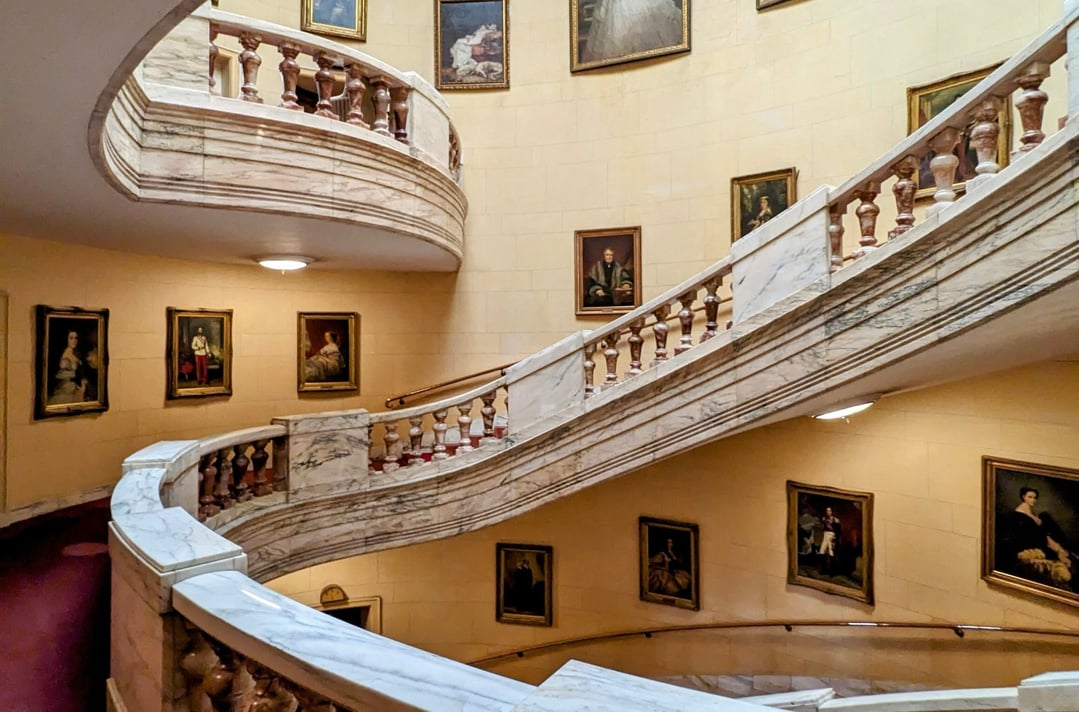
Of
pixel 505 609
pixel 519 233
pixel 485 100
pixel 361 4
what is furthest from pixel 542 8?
pixel 505 609

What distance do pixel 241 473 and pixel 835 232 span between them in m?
5.37

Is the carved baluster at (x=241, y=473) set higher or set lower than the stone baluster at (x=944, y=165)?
lower

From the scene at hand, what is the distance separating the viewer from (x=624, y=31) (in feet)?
26.3

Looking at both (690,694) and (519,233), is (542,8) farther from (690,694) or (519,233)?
A: (690,694)

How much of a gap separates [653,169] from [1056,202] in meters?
5.05

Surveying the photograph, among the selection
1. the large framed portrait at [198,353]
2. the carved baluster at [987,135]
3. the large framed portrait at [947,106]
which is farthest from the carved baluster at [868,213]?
the large framed portrait at [198,353]

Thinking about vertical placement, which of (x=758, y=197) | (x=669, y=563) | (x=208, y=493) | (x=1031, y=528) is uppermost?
(x=758, y=197)

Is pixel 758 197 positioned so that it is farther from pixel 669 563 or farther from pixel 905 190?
pixel 669 563

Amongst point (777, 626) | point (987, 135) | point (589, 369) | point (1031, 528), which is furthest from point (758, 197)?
Result: point (777, 626)

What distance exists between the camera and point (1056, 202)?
3373mm

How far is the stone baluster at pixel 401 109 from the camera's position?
5.80 meters

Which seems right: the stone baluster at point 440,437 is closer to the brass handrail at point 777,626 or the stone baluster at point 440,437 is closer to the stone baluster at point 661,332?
the stone baluster at point 661,332

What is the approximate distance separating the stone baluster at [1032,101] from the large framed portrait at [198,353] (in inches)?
319

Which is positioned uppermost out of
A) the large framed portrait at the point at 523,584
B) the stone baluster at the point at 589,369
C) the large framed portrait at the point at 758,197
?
the large framed portrait at the point at 758,197
